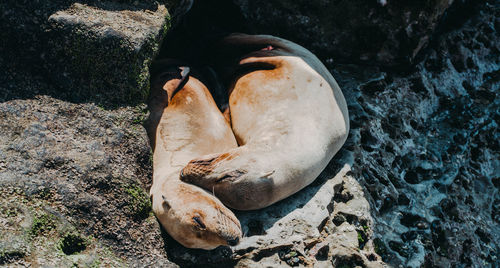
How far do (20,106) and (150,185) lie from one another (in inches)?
38.9

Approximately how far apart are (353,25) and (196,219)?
2.88 meters

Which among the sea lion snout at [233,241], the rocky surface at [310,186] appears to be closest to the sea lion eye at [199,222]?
the sea lion snout at [233,241]

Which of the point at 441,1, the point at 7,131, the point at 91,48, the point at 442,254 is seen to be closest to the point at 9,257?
the point at 7,131

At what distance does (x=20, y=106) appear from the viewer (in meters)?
3.30

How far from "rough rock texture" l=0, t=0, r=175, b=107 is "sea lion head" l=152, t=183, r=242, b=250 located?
0.81m

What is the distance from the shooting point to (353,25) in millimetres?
5141

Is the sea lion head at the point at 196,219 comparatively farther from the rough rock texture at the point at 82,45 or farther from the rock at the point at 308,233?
the rough rock texture at the point at 82,45

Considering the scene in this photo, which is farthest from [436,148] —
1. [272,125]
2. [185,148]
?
[185,148]

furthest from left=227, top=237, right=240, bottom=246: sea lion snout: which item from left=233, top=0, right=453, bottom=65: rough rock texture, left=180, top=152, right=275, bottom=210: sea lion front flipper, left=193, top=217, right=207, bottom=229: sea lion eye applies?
left=233, top=0, right=453, bottom=65: rough rock texture

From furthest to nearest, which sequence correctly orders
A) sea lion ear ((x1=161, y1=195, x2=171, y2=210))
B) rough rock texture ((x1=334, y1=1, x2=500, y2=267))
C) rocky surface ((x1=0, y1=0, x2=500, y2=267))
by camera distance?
rough rock texture ((x1=334, y1=1, x2=500, y2=267)) < sea lion ear ((x1=161, y1=195, x2=171, y2=210)) < rocky surface ((x1=0, y1=0, x2=500, y2=267))

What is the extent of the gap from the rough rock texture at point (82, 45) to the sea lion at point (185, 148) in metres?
0.40

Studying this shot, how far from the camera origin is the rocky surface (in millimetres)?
3086

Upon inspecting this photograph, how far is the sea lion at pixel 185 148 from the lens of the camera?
3217 millimetres

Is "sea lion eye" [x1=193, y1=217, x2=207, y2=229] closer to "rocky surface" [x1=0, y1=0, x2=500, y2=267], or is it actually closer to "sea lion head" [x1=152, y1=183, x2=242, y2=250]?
"sea lion head" [x1=152, y1=183, x2=242, y2=250]
